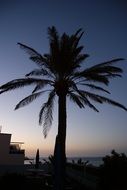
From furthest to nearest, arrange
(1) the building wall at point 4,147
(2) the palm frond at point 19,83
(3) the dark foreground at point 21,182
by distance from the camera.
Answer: (1) the building wall at point 4,147, (2) the palm frond at point 19,83, (3) the dark foreground at point 21,182

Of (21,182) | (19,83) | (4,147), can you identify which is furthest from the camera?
(4,147)

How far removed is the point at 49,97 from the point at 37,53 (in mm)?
2832

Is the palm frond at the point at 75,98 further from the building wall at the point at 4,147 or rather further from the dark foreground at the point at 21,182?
the building wall at the point at 4,147

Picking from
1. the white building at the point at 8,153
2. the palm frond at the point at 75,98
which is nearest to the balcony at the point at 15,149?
the white building at the point at 8,153

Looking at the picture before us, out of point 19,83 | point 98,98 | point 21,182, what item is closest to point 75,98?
point 98,98

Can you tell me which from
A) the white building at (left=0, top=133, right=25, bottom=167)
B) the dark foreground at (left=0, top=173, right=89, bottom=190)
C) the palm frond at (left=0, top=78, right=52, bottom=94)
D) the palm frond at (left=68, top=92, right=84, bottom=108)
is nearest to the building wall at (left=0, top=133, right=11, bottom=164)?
the white building at (left=0, top=133, right=25, bottom=167)

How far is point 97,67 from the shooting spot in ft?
62.7

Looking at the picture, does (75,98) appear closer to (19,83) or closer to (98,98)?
(98,98)

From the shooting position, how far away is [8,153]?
24562 millimetres

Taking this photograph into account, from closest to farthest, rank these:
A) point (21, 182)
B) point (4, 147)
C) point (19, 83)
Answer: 1. point (21, 182)
2. point (19, 83)
3. point (4, 147)

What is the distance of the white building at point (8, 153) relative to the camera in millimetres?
24047

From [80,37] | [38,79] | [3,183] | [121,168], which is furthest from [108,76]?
[3,183]

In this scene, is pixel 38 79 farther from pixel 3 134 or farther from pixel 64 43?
pixel 3 134

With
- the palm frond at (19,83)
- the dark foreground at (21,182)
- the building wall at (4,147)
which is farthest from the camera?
the building wall at (4,147)
